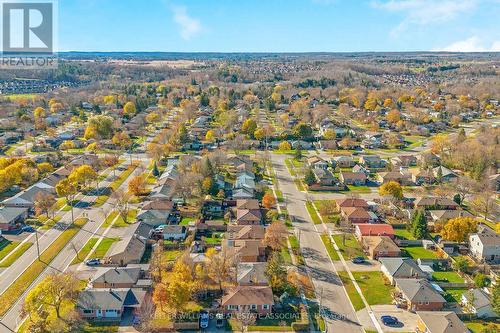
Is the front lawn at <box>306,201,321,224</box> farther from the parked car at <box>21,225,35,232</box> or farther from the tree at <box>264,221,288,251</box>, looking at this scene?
the parked car at <box>21,225,35,232</box>

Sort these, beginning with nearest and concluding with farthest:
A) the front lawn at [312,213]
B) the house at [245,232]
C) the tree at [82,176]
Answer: the house at [245,232]
the front lawn at [312,213]
the tree at [82,176]

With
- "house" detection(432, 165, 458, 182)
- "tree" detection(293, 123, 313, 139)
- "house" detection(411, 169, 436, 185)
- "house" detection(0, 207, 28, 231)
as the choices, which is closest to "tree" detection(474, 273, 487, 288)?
"house" detection(411, 169, 436, 185)

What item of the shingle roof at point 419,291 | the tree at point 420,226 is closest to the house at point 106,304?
the shingle roof at point 419,291

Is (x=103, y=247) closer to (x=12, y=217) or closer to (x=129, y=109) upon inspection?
(x=12, y=217)

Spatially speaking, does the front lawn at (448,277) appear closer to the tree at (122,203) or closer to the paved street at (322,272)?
the paved street at (322,272)

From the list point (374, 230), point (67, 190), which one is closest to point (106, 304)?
point (67, 190)

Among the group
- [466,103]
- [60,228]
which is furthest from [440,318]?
[466,103]
